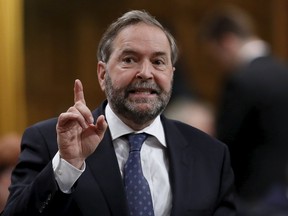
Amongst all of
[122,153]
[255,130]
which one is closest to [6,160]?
[122,153]

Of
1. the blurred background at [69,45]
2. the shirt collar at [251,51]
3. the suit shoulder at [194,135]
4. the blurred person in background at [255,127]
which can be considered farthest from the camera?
the blurred background at [69,45]

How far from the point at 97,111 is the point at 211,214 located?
1.63 feet

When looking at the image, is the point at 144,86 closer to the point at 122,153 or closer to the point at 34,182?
the point at 122,153

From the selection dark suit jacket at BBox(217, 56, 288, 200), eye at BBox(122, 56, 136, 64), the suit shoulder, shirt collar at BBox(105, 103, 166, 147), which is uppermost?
eye at BBox(122, 56, 136, 64)

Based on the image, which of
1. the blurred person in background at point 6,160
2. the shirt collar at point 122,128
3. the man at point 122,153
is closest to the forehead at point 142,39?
the man at point 122,153

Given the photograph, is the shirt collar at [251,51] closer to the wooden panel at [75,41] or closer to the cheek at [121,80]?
the wooden panel at [75,41]

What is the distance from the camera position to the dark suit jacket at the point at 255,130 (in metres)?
4.62

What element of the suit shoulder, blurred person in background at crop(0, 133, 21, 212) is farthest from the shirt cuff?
blurred person in background at crop(0, 133, 21, 212)

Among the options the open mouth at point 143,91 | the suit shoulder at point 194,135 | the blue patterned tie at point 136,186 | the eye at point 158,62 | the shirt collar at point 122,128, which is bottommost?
the blue patterned tie at point 136,186

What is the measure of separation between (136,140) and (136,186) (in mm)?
160

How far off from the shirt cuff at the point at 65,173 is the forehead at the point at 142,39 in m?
0.42

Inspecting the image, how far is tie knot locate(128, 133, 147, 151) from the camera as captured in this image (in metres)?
2.93

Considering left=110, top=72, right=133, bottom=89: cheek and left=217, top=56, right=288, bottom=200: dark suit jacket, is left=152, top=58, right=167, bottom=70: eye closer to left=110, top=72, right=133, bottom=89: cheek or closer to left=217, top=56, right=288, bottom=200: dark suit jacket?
left=110, top=72, right=133, bottom=89: cheek

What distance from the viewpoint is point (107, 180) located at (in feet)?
9.36
